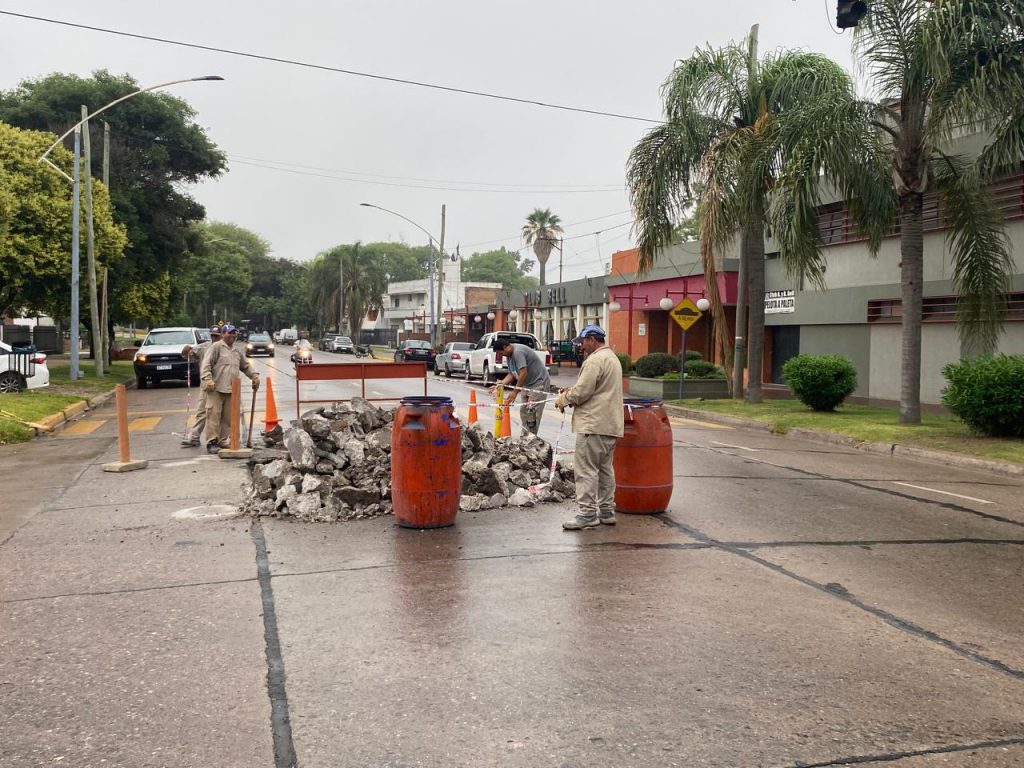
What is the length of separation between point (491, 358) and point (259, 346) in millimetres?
30736

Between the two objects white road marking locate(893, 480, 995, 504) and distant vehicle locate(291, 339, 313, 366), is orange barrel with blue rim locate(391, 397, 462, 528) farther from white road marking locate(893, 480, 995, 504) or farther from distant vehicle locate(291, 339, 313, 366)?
distant vehicle locate(291, 339, 313, 366)

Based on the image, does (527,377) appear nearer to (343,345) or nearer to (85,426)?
(85,426)

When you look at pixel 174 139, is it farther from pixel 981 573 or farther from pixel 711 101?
pixel 981 573

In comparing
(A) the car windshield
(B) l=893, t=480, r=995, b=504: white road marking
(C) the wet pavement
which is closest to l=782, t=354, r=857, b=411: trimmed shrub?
(B) l=893, t=480, r=995, b=504: white road marking

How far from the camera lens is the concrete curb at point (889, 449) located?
12.8m

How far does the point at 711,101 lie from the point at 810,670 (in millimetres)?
18571

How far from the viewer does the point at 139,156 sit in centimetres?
4009

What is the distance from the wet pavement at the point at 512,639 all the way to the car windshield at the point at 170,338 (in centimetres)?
2000

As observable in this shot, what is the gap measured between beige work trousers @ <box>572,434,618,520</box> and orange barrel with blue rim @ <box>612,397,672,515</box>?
445mm

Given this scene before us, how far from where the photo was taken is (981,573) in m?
6.64

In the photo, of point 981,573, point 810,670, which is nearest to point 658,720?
point 810,670

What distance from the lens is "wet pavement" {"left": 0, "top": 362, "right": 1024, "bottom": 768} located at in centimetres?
377

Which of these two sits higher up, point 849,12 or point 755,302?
point 849,12

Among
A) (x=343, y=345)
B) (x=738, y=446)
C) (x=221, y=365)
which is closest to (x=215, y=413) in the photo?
(x=221, y=365)
